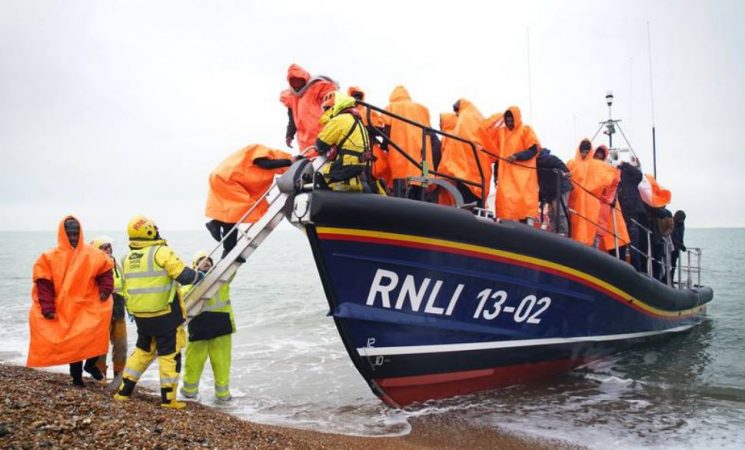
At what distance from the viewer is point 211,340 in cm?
535

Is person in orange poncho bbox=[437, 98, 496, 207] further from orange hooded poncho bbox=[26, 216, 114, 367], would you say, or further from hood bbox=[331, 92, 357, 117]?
orange hooded poncho bbox=[26, 216, 114, 367]

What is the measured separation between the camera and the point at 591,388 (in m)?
6.11

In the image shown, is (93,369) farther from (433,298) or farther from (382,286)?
(433,298)

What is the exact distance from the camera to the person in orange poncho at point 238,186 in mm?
4980

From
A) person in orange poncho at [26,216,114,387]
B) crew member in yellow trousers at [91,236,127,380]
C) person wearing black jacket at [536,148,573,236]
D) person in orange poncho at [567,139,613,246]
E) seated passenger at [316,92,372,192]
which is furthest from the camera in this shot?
person in orange poncho at [567,139,613,246]

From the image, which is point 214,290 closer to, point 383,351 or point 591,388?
point 383,351

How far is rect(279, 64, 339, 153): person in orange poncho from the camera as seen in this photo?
5.06m

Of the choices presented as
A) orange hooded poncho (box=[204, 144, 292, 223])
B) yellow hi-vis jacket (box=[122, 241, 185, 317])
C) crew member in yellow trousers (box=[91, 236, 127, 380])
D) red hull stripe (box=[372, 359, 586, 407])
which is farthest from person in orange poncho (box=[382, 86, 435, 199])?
crew member in yellow trousers (box=[91, 236, 127, 380])

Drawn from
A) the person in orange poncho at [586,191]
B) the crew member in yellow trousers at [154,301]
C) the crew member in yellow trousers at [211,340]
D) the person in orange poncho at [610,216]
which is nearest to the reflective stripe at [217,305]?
the crew member in yellow trousers at [211,340]

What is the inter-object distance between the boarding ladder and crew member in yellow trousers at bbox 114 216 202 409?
1.45ft

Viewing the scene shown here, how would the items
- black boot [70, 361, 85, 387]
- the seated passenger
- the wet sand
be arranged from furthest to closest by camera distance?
black boot [70, 361, 85, 387]
the seated passenger
the wet sand

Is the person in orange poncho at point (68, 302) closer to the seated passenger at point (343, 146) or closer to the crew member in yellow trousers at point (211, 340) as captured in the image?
the crew member in yellow trousers at point (211, 340)

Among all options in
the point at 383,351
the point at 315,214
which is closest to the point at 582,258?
the point at 383,351

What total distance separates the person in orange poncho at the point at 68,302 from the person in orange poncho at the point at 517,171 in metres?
3.71
